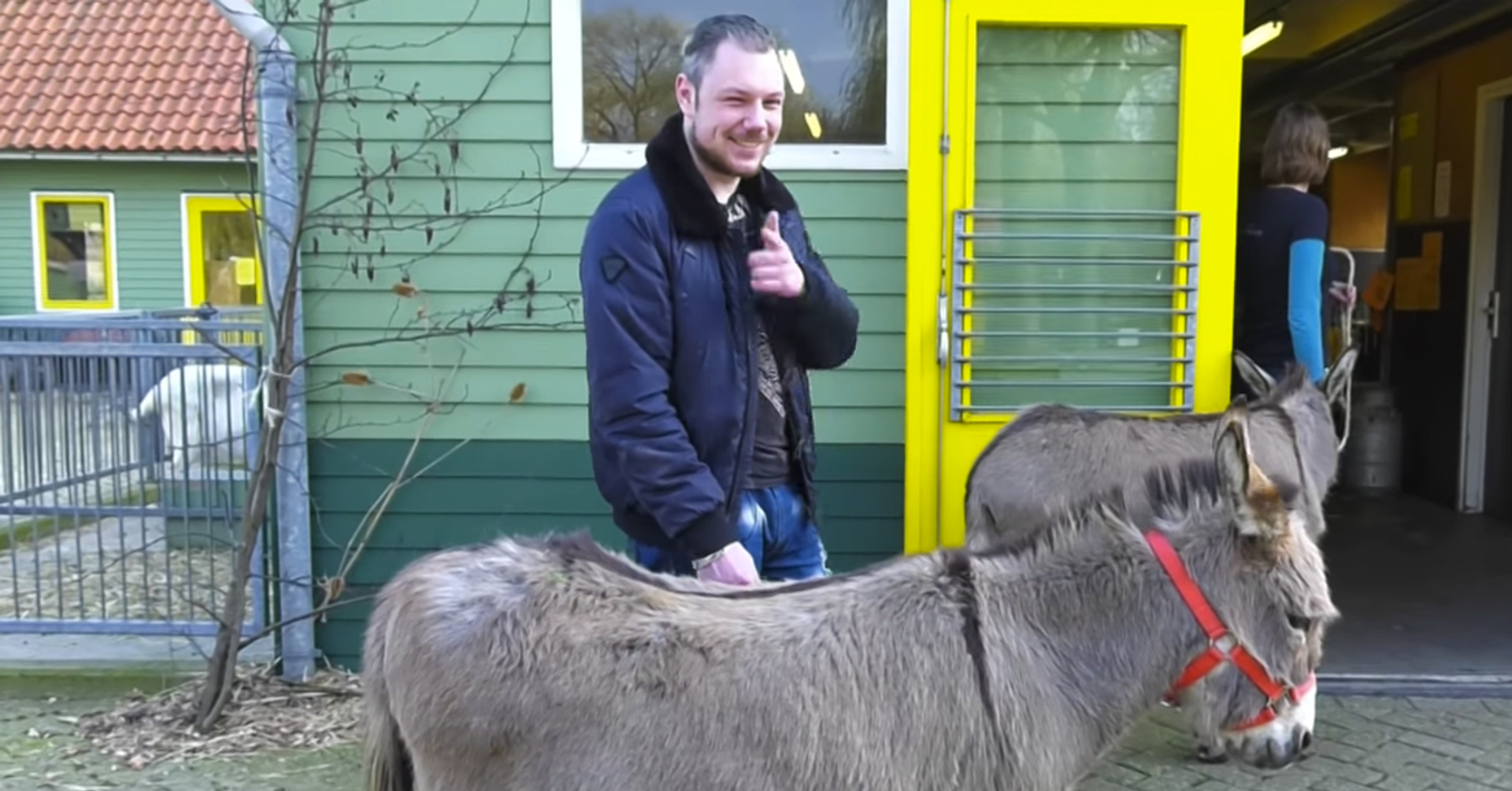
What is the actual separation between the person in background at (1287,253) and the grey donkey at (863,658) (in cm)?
271

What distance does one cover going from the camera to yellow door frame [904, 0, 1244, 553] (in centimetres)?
462

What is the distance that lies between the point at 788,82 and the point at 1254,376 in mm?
2200

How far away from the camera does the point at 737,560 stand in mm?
2451

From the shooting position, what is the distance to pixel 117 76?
16531 millimetres

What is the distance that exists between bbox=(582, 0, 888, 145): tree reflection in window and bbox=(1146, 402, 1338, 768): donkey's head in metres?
3.12

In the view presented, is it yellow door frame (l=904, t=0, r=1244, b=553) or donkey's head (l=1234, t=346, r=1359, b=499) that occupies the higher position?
yellow door frame (l=904, t=0, r=1244, b=553)

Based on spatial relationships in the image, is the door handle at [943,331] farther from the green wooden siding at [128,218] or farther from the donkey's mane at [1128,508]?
the green wooden siding at [128,218]

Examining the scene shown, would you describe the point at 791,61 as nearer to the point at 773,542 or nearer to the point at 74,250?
the point at 773,542

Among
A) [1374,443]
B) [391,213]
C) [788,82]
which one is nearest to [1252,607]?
[788,82]

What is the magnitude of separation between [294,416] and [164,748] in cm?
135

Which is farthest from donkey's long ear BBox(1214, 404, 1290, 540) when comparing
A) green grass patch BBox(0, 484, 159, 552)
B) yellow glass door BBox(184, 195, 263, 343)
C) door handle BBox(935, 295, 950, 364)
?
yellow glass door BBox(184, 195, 263, 343)

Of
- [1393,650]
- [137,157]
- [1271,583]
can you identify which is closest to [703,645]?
[1271,583]

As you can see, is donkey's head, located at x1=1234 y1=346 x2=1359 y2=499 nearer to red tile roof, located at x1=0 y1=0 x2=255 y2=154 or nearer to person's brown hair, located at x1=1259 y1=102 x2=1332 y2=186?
person's brown hair, located at x1=1259 y1=102 x2=1332 y2=186

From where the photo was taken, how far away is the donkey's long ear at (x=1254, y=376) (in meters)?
4.62
